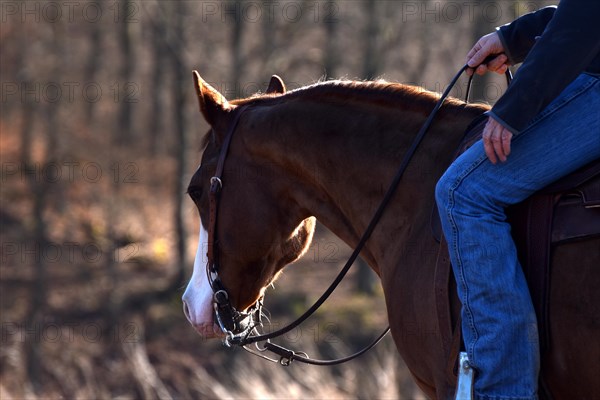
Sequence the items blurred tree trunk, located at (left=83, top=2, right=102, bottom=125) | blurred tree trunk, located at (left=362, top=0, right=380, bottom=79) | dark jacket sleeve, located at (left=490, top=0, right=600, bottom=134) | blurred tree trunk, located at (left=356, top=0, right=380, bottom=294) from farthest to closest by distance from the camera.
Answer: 1. blurred tree trunk, located at (left=83, top=2, right=102, bottom=125)
2. blurred tree trunk, located at (left=362, top=0, right=380, bottom=79)
3. blurred tree trunk, located at (left=356, top=0, right=380, bottom=294)
4. dark jacket sleeve, located at (left=490, top=0, right=600, bottom=134)

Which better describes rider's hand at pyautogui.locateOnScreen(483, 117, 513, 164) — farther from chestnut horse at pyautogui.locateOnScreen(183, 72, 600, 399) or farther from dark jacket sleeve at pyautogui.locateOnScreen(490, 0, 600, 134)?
chestnut horse at pyautogui.locateOnScreen(183, 72, 600, 399)

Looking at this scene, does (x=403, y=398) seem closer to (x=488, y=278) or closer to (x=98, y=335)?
(x=488, y=278)

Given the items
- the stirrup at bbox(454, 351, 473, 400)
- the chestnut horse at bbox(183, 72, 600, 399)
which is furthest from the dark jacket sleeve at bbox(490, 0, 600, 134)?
the stirrup at bbox(454, 351, 473, 400)

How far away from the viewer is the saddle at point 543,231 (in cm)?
299

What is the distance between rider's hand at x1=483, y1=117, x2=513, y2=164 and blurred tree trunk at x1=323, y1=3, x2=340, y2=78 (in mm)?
16513

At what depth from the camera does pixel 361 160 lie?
3828 mm

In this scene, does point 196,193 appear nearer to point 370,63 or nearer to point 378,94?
point 378,94

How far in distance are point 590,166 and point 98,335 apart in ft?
48.3

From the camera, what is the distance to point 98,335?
1670cm

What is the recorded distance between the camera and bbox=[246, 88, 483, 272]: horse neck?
142 inches

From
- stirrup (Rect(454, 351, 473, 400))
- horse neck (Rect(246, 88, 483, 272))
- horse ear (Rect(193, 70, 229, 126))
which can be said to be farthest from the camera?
horse ear (Rect(193, 70, 229, 126))

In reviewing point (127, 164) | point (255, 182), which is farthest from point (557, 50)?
point (127, 164)

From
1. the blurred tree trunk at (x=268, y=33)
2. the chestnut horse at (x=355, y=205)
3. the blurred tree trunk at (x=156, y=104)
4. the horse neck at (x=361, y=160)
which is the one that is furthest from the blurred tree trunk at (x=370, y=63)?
the horse neck at (x=361, y=160)

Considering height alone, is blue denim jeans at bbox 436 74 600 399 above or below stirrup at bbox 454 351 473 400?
above
